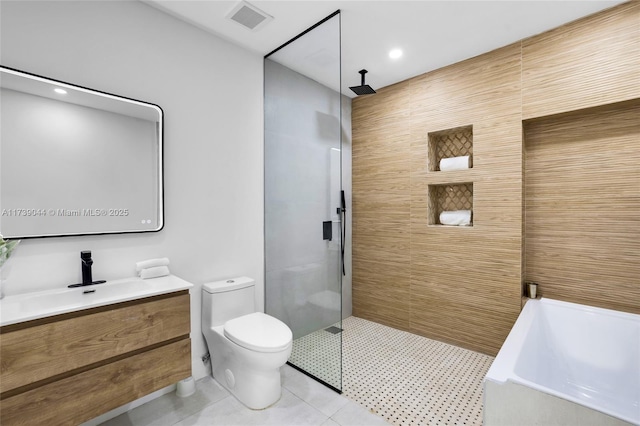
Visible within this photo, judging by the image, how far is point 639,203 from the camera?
210 centimetres

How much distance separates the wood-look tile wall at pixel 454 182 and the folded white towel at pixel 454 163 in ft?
0.19

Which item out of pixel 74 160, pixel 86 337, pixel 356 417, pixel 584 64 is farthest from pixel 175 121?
pixel 584 64

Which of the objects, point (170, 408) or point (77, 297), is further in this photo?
point (170, 408)

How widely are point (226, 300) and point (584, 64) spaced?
303 cm

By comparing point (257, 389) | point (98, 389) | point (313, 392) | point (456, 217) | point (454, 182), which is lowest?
point (313, 392)

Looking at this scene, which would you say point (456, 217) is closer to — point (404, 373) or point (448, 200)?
point (448, 200)

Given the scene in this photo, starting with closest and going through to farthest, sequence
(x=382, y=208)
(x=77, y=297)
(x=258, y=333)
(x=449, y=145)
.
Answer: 1. (x=77, y=297)
2. (x=258, y=333)
3. (x=449, y=145)
4. (x=382, y=208)

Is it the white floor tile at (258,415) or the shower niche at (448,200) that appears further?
the shower niche at (448,200)

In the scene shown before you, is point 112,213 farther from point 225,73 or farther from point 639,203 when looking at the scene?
point 639,203

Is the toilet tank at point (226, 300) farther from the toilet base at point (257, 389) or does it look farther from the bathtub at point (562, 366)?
the bathtub at point (562, 366)

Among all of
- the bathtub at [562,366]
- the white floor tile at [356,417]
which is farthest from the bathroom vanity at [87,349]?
the bathtub at [562,366]

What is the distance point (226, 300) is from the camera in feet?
7.25

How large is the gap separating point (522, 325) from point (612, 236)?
1.03 m

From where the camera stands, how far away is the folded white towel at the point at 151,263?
1894mm
